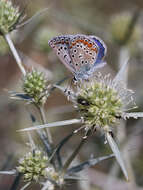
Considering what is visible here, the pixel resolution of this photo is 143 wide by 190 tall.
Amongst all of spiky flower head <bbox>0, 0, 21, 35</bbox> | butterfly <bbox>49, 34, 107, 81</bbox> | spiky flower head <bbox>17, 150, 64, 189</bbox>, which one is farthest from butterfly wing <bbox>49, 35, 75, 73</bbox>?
spiky flower head <bbox>17, 150, 64, 189</bbox>

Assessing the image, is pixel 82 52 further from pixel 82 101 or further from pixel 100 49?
pixel 82 101

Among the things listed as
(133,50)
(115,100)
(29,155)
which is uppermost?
(133,50)

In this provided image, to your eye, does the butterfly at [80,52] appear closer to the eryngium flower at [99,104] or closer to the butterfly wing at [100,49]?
the butterfly wing at [100,49]

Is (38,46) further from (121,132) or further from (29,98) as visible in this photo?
(29,98)

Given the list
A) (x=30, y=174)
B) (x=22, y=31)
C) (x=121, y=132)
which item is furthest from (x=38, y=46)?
(x=30, y=174)

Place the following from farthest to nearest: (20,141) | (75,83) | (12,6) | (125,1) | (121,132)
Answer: (125,1) → (20,141) → (121,132) → (12,6) → (75,83)
